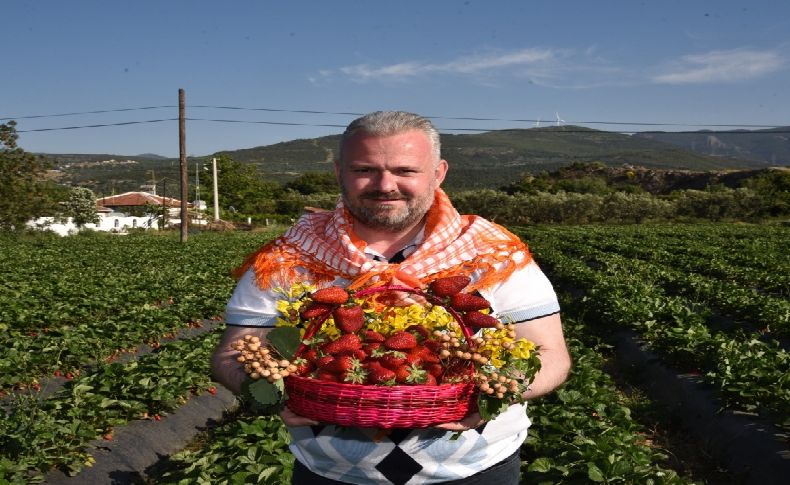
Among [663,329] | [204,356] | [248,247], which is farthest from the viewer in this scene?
[248,247]

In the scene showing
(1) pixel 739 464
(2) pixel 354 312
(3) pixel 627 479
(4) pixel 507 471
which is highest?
(2) pixel 354 312

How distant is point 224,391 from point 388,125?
6264 mm

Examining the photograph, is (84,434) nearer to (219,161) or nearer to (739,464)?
(739,464)

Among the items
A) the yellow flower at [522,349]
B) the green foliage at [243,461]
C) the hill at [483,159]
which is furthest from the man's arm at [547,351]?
the hill at [483,159]

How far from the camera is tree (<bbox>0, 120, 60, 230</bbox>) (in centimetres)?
3916

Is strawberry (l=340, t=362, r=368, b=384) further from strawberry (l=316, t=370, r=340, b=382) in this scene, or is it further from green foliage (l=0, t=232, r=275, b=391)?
green foliage (l=0, t=232, r=275, b=391)

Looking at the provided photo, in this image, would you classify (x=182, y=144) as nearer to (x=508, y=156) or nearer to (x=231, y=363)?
(x=231, y=363)

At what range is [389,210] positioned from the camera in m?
2.38

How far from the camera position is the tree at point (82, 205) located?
61.8m

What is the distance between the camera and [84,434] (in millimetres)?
5457

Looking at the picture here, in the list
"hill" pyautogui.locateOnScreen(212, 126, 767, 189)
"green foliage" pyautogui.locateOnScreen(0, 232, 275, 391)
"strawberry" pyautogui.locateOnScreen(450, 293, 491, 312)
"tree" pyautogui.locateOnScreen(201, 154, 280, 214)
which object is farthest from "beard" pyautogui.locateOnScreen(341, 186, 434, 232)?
"hill" pyautogui.locateOnScreen(212, 126, 767, 189)

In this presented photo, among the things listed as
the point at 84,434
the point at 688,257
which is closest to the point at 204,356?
the point at 84,434

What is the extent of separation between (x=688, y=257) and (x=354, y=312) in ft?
70.7

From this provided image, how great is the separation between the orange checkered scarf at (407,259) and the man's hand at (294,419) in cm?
44
